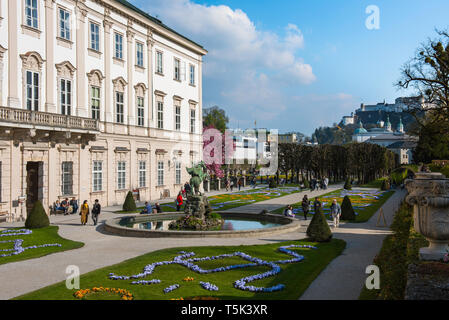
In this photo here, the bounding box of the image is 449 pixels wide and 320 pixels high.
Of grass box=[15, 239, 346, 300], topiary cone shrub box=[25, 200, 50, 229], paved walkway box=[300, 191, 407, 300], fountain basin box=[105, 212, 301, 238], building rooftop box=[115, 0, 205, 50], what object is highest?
building rooftop box=[115, 0, 205, 50]

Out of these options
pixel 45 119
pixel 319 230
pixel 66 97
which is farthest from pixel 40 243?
pixel 66 97

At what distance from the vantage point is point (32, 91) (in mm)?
27438

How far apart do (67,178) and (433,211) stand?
26.9 meters

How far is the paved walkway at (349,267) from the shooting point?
1122 cm

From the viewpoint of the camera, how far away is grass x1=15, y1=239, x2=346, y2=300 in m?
11.1

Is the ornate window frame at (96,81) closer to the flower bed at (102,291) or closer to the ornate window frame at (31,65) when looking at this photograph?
the ornate window frame at (31,65)

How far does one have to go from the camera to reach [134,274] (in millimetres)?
13180

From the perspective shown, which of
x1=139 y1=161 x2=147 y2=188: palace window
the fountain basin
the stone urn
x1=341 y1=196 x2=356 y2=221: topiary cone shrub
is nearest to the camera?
the stone urn

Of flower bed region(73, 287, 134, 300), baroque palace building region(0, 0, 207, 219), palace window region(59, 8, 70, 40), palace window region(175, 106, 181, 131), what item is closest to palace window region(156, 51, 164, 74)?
baroque palace building region(0, 0, 207, 219)

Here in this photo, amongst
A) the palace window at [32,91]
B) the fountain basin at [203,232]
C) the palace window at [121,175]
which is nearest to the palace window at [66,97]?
the palace window at [32,91]

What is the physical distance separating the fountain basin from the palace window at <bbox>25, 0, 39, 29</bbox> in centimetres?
1416

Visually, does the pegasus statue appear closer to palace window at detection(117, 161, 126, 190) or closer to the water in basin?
the water in basin

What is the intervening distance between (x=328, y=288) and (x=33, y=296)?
313 inches
